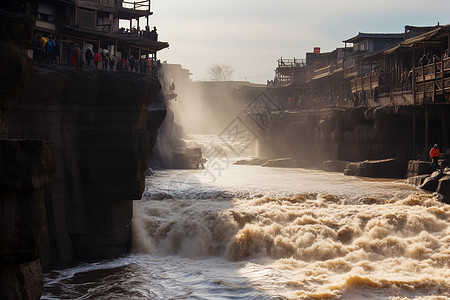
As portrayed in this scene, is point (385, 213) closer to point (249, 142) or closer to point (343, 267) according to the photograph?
point (343, 267)

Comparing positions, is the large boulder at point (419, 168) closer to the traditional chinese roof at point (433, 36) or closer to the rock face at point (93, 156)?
the traditional chinese roof at point (433, 36)

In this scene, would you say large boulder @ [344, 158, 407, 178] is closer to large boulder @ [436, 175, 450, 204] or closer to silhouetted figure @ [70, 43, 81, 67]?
large boulder @ [436, 175, 450, 204]

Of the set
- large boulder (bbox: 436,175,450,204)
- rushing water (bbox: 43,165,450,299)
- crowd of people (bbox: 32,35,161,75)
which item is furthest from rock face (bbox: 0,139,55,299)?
large boulder (bbox: 436,175,450,204)

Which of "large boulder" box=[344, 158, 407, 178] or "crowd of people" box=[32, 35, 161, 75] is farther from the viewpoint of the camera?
"large boulder" box=[344, 158, 407, 178]

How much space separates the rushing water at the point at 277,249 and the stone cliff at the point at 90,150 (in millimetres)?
1165

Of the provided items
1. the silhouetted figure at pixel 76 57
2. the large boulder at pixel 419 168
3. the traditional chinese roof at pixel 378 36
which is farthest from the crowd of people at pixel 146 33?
the traditional chinese roof at pixel 378 36

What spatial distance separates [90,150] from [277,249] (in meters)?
7.97

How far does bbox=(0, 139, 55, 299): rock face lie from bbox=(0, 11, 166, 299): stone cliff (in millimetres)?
10818

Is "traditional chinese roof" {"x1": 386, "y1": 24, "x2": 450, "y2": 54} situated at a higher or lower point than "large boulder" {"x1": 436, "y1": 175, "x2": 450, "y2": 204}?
higher

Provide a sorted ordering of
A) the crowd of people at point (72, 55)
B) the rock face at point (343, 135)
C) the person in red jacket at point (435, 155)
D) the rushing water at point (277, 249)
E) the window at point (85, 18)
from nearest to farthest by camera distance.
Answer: the rushing water at point (277, 249) < the crowd of people at point (72, 55) < the person in red jacket at point (435, 155) < the window at point (85, 18) < the rock face at point (343, 135)

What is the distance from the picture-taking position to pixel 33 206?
31.8ft

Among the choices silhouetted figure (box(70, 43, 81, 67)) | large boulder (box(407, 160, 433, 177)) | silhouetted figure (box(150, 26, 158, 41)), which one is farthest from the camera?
silhouetted figure (box(150, 26, 158, 41))

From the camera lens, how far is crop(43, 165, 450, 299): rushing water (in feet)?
55.2

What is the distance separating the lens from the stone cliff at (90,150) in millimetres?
20703
